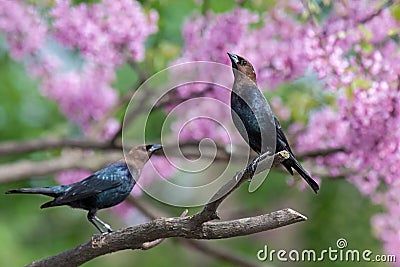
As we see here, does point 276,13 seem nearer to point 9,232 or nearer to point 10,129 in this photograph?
point 10,129

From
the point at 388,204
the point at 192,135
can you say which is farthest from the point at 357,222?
the point at 192,135

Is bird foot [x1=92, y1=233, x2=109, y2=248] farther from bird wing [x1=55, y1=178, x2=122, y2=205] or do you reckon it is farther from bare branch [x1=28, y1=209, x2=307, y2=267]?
bird wing [x1=55, y1=178, x2=122, y2=205]

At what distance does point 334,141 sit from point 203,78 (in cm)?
81

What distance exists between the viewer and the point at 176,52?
5.05m

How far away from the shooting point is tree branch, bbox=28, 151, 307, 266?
2143mm

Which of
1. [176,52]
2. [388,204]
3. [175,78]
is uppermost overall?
[176,52]

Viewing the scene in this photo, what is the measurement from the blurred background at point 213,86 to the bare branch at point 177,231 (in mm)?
1355

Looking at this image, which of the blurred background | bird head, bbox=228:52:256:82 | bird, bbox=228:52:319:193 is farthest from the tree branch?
the blurred background

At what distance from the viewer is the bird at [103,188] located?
2.49 metres

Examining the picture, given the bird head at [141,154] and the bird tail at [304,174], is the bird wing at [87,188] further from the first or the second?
the bird tail at [304,174]

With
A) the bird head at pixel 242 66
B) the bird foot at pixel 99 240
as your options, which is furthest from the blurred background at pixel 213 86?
the bird foot at pixel 99 240

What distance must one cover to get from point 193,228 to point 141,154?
31 cm

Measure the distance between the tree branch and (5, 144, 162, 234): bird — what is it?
0.07 meters

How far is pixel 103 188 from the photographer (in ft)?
8.29
